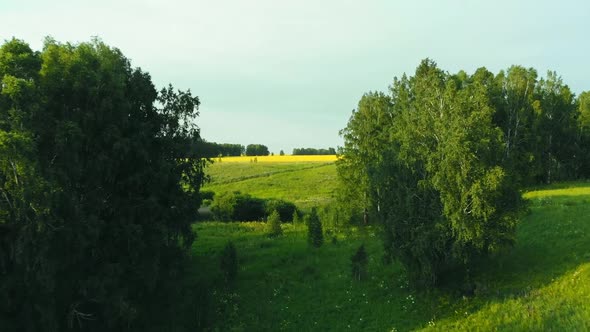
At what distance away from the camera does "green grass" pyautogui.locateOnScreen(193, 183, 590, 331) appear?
20953 millimetres

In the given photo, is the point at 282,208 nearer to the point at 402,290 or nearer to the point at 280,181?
the point at 402,290

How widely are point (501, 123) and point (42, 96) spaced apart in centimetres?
5689

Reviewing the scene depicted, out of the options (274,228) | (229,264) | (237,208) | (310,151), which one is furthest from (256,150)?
(229,264)

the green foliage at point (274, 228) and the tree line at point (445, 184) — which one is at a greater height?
the tree line at point (445, 184)

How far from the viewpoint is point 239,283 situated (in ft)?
96.1

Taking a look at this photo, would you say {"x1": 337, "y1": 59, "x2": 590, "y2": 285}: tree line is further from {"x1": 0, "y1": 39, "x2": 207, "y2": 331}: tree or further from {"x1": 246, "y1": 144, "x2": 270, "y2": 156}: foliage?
{"x1": 246, "y1": 144, "x2": 270, "y2": 156}: foliage

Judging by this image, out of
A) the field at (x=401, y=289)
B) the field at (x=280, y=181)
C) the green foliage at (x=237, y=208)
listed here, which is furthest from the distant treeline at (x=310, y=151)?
the field at (x=401, y=289)

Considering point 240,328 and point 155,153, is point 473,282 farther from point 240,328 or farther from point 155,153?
point 155,153

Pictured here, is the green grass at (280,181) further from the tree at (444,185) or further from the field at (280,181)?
the tree at (444,185)

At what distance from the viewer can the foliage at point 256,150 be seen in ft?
586

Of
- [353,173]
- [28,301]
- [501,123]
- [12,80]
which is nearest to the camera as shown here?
[12,80]

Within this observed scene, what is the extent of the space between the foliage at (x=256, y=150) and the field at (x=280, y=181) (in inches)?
2382

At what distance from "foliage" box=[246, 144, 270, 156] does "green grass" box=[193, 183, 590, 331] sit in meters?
144

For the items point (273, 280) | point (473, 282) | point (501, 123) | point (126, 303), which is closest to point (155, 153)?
point (126, 303)
